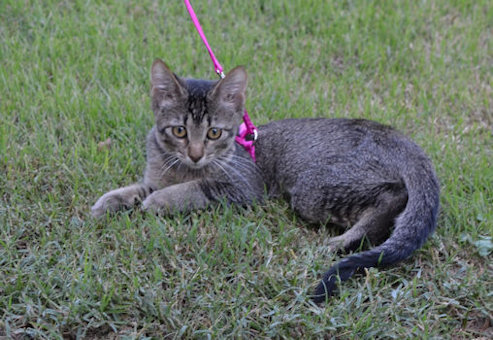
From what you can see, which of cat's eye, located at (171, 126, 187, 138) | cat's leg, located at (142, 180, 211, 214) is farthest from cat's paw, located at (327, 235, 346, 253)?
cat's eye, located at (171, 126, 187, 138)

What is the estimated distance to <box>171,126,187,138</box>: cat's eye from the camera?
158 inches

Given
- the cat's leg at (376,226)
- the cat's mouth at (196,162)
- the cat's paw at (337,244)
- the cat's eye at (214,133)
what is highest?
the cat's eye at (214,133)

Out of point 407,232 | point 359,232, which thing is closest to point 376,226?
point 359,232

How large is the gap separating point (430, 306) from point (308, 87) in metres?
2.93

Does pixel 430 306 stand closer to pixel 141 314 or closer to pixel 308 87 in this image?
pixel 141 314

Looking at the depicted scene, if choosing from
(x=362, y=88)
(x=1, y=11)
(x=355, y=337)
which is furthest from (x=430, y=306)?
(x=1, y=11)

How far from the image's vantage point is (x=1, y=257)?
3363 millimetres

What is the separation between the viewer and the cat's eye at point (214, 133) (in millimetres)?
4051

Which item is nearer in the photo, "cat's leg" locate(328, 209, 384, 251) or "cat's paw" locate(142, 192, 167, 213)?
"cat's leg" locate(328, 209, 384, 251)

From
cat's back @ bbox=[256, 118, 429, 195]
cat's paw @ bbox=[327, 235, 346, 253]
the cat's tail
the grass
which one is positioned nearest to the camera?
the grass

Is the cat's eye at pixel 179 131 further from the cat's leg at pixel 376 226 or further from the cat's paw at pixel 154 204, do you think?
the cat's leg at pixel 376 226

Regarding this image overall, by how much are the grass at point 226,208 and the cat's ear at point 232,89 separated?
2.61 feet

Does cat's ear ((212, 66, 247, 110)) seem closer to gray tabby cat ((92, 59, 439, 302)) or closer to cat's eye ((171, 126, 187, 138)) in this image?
gray tabby cat ((92, 59, 439, 302))

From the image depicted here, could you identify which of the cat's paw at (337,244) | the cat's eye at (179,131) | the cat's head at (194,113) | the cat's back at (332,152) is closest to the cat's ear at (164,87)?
the cat's head at (194,113)
